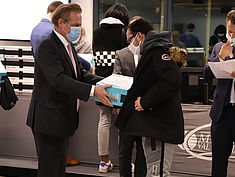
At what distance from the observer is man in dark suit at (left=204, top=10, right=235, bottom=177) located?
10.2ft

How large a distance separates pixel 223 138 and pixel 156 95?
0.81 m

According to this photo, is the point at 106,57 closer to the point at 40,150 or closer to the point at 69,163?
the point at 69,163

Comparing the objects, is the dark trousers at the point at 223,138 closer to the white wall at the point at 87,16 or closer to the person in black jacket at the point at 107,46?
the person in black jacket at the point at 107,46

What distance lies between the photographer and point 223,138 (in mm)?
3166

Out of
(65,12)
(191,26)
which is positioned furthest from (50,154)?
(191,26)

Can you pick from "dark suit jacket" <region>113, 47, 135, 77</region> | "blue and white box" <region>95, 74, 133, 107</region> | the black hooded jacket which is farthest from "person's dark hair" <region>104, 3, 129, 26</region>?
"blue and white box" <region>95, 74, 133, 107</region>

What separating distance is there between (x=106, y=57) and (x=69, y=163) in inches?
42.8

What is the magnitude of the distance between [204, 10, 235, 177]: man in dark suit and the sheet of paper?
83 mm

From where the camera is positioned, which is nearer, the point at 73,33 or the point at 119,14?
the point at 73,33

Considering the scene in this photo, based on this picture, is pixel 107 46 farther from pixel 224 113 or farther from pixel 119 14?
pixel 224 113

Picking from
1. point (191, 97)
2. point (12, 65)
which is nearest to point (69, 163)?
point (12, 65)

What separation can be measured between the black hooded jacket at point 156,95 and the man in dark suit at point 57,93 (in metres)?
0.25

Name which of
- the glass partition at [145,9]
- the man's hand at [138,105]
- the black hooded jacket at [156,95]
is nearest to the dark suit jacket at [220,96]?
the black hooded jacket at [156,95]

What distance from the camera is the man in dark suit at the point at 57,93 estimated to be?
2502 millimetres
